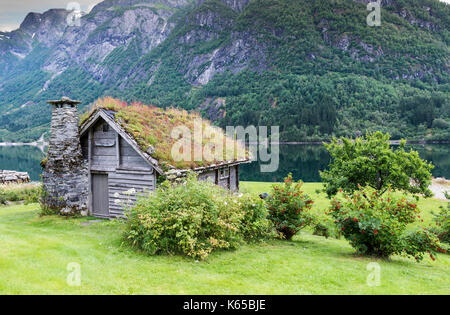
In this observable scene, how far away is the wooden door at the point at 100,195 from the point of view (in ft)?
61.9

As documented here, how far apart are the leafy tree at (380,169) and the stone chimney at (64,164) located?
15.0 m

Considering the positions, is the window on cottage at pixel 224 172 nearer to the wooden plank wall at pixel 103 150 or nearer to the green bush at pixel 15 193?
the wooden plank wall at pixel 103 150

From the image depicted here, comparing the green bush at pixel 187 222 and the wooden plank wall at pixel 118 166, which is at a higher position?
the wooden plank wall at pixel 118 166

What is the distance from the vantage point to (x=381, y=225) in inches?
437

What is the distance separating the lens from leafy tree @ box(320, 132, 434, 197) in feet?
68.9

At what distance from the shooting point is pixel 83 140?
63.0ft

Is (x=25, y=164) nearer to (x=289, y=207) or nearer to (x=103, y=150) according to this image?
(x=103, y=150)

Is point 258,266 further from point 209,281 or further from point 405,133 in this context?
point 405,133

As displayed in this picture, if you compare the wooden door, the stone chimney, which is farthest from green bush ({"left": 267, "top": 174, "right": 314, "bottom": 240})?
the stone chimney

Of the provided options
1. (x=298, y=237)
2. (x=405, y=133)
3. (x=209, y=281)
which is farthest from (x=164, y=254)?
(x=405, y=133)

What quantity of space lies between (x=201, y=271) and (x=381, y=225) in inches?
229

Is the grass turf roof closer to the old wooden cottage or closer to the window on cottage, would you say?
the old wooden cottage

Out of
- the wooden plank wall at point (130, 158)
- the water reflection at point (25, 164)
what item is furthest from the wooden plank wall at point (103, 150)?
the water reflection at point (25, 164)
